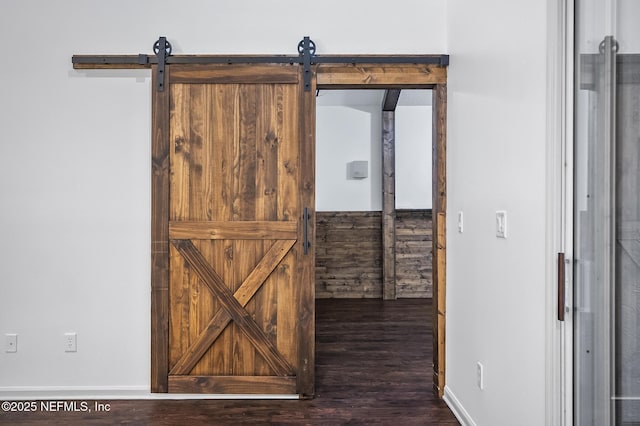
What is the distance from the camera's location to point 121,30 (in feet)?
9.37

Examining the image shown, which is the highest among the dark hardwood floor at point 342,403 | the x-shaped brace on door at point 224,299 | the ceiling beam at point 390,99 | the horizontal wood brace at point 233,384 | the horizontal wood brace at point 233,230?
the ceiling beam at point 390,99

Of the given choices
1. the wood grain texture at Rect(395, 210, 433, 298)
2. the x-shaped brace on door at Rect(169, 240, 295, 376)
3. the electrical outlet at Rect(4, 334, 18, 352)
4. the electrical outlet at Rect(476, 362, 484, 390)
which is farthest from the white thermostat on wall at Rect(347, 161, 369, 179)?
the electrical outlet at Rect(4, 334, 18, 352)

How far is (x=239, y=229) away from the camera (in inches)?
111

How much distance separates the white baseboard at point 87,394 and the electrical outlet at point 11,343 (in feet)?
0.80

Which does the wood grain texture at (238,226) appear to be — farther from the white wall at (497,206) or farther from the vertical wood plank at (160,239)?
the white wall at (497,206)

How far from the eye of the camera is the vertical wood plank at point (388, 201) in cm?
602

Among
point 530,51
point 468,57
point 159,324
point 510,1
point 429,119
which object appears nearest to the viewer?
point 530,51

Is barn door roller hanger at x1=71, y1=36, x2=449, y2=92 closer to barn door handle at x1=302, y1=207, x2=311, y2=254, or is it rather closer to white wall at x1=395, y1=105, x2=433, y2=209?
barn door handle at x1=302, y1=207, x2=311, y2=254

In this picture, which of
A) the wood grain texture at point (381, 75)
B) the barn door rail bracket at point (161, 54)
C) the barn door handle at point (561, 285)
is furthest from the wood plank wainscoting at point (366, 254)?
the barn door handle at point (561, 285)

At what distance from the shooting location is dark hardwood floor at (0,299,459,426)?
2.55 metres

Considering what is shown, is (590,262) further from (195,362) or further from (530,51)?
(195,362)

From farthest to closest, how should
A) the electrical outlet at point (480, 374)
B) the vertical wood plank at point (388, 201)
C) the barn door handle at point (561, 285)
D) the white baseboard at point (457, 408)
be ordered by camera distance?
the vertical wood plank at point (388, 201)
the white baseboard at point (457, 408)
the electrical outlet at point (480, 374)
the barn door handle at point (561, 285)

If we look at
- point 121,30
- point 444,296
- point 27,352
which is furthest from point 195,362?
point 121,30

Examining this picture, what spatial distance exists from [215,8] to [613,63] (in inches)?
92.1
